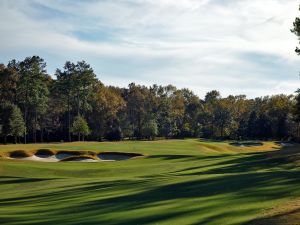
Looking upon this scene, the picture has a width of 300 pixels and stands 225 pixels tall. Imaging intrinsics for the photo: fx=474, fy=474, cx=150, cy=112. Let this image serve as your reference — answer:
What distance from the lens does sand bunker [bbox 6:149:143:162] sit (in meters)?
55.2

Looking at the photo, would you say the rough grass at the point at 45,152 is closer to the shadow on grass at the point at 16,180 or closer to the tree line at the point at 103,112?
the shadow on grass at the point at 16,180

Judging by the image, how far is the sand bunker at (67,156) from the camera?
181ft

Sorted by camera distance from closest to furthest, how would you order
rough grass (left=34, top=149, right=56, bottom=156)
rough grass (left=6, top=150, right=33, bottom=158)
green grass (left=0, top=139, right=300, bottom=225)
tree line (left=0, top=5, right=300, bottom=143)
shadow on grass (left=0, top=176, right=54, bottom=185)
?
green grass (left=0, top=139, right=300, bottom=225)
shadow on grass (left=0, top=176, right=54, bottom=185)
rough grass (left=6, top=150, right=33, bottom=158)
rough grass (left=34, top=149, right=56, bottom=156)
tree line (left=0, top=5, right=300, bottom=143)

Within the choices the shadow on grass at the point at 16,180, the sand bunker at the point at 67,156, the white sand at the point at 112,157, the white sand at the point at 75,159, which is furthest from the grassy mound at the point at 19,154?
the shadow on grass at the point at 16,180

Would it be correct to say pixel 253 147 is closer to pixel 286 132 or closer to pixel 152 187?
pixel 286 132

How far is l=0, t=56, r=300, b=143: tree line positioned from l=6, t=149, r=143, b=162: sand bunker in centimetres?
3641

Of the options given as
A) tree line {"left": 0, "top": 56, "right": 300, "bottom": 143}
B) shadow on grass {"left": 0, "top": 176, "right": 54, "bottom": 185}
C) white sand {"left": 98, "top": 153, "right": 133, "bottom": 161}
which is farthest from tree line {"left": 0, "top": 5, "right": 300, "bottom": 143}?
shadow on grass {"left": 0, "top": 176, "right": 54, "bottom": 185}

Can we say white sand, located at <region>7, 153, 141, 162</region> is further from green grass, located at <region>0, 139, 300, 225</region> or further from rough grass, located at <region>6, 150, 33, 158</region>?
green grass, located at <region>0, 139, 300, 225</region>

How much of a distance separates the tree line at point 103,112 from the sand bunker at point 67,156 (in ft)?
119

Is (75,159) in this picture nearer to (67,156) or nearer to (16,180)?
(67,156)

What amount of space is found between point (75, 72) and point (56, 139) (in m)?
17.2

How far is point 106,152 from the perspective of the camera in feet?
192

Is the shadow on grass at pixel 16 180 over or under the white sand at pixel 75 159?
under

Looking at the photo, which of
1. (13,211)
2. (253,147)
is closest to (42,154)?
(13,211)
